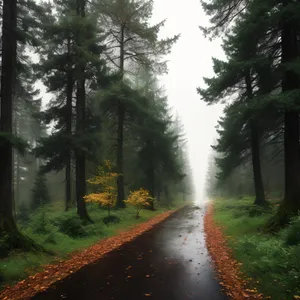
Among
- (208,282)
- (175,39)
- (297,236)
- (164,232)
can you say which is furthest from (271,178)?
(208,282)

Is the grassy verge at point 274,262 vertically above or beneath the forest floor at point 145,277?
above

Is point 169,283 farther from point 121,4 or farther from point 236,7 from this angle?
point 121,4

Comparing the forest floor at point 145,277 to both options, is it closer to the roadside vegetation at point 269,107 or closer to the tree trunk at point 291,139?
the roadside vegetation at point 269,107

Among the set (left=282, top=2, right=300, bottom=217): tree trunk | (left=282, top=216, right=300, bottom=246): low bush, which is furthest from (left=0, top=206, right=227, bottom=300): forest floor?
A: (left=282, top=2, right=300, bottom=217): tree trunk

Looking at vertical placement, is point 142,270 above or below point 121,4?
below

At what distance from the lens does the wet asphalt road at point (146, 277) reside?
4.97 m

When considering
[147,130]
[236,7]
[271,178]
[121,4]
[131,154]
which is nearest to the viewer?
[236,7]

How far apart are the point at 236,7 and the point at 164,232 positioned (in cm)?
1127

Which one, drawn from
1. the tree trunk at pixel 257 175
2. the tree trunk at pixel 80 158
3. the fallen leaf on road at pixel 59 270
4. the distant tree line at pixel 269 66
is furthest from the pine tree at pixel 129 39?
the tree trunk at pixel 257 175

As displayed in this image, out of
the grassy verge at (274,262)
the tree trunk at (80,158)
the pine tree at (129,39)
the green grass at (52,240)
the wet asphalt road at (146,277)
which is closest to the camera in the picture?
the grassy verge at (274,262)

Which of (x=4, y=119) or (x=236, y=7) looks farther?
(x=236, y=7)

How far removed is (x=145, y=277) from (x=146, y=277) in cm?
3

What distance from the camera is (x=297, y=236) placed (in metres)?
6.66

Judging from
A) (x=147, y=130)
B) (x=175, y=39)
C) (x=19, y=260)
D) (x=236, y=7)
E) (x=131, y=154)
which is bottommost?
(x=19, y=260)
